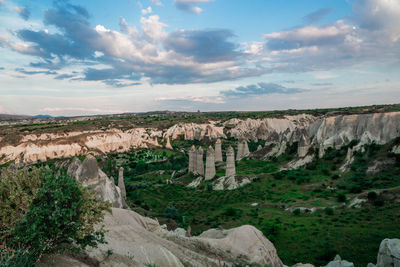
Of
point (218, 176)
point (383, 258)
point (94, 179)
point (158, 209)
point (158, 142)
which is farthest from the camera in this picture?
point (158, 142)

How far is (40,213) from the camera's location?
7012mm

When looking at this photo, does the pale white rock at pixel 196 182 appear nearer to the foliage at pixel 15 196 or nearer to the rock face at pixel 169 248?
the rock face at pixel 169 248

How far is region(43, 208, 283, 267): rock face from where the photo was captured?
9.94 m

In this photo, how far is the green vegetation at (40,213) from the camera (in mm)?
6863

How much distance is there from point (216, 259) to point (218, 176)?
3657 centimetres

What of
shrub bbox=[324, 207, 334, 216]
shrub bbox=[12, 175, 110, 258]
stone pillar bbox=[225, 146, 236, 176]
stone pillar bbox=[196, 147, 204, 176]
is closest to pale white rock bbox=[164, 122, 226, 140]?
stone pillar bbox=[196, 147, 204, 176]

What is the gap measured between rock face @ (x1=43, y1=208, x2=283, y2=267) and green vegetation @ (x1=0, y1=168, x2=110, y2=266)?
853mm

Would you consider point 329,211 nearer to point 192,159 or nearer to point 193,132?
point 192,159

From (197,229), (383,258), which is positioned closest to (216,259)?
(383,258)

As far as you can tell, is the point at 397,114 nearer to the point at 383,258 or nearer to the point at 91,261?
the point at 383,258

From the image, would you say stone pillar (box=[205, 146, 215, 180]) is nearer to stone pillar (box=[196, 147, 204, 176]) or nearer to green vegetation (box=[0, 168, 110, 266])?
stone pillar (box=[196, 147, 204, 176])

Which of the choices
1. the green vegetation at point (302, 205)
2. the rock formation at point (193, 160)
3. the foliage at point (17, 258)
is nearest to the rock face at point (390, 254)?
the green vegetation at point (302, 205)

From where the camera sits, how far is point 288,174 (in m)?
44.2

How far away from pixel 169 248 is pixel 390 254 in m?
10.5
